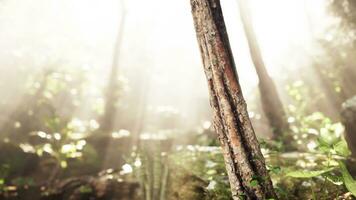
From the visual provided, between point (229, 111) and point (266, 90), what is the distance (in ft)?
19.9

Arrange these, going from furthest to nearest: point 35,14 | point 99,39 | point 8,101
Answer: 1. point 99,39
2. point 35,14
3. point 8,101

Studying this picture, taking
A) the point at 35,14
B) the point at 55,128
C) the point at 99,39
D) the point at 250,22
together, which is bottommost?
the point at 55,128

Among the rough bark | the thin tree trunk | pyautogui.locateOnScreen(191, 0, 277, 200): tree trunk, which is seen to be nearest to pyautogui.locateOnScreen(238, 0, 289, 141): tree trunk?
the rough bark

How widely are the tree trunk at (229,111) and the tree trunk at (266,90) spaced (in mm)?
5383

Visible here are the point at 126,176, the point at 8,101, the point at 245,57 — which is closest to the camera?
the point at 126,176

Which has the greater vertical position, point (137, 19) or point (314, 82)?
point (137, 19)

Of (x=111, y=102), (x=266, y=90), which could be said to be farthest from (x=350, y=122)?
(x=111, y=102)

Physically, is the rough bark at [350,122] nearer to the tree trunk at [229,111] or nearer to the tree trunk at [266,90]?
the tree trunk at [266,90]

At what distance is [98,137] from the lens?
1340cm

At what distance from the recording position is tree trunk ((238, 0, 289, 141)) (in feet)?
30.1

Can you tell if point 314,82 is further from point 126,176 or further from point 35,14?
point 35,14

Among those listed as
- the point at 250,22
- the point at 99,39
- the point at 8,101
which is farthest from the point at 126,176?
the point at 99,39

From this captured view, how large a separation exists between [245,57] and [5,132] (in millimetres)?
15060

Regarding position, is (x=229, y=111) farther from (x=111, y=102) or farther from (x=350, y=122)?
(x=111, y=102)
